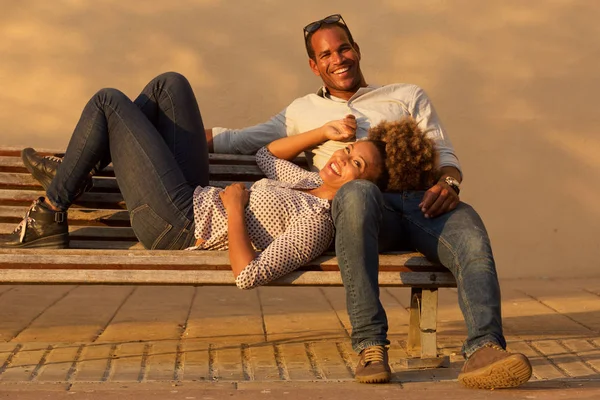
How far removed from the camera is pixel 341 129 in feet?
16.4

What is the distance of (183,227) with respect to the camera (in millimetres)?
4613

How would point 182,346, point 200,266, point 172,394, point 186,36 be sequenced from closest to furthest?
point 172,394 → point 200,266 → point 182,346 → point 186,36

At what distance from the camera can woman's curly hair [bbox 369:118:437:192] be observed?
4551 mm

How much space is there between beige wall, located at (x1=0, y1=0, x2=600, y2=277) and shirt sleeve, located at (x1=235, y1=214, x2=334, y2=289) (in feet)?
10.2

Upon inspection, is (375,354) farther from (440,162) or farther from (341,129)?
(341,129)

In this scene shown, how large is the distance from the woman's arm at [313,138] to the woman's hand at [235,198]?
2.06ft

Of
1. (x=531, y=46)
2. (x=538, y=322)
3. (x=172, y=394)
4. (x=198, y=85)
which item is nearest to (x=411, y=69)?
(x=531, y=46)

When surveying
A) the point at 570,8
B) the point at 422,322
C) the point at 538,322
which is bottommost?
the point at 538,322

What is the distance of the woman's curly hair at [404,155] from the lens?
455 cm

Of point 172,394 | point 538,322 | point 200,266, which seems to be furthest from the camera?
point 538,322

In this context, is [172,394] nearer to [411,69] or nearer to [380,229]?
[380,229]

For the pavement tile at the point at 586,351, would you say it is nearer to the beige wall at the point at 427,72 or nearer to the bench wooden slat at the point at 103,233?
the bench wooden slat at the point at 103,233

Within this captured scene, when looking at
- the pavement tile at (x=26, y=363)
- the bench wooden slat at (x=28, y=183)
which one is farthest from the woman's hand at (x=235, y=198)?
the pavement tile at (x=26, y=363)

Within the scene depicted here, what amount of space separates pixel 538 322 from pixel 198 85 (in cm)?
284
